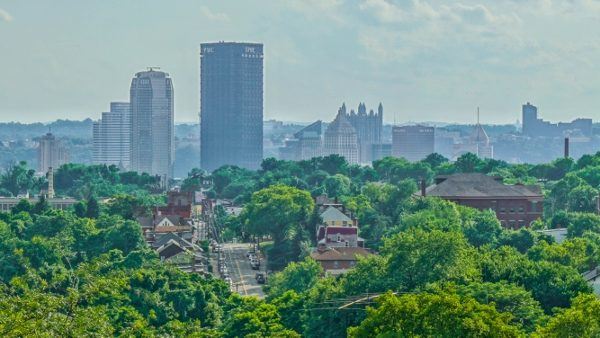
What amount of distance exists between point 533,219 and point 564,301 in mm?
54176

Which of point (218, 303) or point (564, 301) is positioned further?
point (218, 303)

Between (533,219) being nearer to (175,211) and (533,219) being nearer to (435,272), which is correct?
(175,211)

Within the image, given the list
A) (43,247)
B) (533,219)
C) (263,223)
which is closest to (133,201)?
(263,223)

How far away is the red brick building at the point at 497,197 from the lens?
109750mm

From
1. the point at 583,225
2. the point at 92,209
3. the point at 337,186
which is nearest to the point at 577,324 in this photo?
the point at 583,225

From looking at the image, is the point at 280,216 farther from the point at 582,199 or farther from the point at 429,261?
the point at 429,261

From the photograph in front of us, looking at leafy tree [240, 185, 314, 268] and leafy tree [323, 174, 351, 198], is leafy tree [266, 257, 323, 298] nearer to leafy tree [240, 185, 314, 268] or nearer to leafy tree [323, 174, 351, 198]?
leafy tree [240, 185, 314, 268]

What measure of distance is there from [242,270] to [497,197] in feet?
73.3

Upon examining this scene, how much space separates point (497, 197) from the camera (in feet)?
363

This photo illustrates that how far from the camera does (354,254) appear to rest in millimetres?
85250

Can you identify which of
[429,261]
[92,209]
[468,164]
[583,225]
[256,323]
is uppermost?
[468,164]

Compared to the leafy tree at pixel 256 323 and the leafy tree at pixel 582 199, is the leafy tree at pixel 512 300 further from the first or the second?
the leafy tree at pixel 582 199

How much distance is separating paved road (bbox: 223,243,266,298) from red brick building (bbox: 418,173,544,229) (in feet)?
40.2

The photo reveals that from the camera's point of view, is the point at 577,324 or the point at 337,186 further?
the point at 337,186
